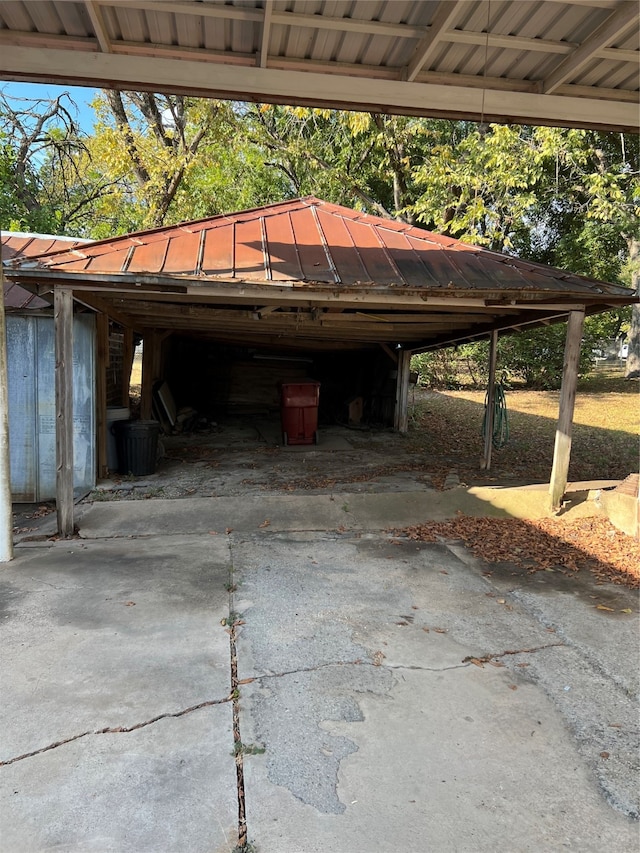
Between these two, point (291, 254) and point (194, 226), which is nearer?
point (291, 254)

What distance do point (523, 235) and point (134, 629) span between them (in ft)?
57.1

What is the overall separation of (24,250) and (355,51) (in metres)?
6.27

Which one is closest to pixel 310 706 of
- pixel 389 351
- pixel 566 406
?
pixel 566 406

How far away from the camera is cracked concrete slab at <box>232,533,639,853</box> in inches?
70.3

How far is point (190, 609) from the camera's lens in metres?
3.37

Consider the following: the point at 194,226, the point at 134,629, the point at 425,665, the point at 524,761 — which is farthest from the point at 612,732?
the point at 194,226

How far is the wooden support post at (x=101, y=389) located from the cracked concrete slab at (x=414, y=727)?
3668 millimetres

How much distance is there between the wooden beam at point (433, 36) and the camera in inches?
102

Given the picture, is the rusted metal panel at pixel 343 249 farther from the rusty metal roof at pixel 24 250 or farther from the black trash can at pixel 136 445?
the black trash can at pixel 136 445

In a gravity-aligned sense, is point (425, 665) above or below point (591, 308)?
below

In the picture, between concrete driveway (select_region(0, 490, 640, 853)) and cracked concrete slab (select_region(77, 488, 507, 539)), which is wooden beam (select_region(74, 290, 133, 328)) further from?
concrete driveway (select_region(0, 490, 640, 853))

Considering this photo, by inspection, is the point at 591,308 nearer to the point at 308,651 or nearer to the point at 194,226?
the point at 194,226

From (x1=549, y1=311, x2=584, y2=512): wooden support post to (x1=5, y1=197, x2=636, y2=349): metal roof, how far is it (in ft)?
0.79

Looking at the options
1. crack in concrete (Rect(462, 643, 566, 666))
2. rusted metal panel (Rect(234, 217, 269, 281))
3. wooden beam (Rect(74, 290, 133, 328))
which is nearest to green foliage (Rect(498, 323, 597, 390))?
rusted metal panel (Rect(234, 217, 269, 281))
